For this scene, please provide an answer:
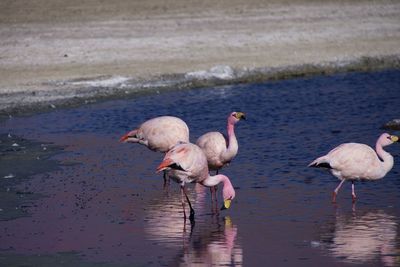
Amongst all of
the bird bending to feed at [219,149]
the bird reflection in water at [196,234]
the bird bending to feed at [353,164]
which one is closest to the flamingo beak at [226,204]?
the bird reflection in water at [196,234]

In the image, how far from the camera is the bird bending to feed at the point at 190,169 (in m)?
9.84

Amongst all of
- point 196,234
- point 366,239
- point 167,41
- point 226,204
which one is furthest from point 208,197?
point 167,41

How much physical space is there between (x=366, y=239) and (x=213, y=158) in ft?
9.72

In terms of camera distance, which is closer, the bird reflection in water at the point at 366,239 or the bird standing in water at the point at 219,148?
the bird reflection in water at the point at 366,239

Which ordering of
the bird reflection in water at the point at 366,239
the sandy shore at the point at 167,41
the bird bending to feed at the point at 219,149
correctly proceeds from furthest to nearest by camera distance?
the sandy shore at the point at 167,41, the bird bending to feed at the point at 219,149, the bird reflection in water at the point at 366,239

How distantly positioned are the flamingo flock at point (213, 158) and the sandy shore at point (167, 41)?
4.76m

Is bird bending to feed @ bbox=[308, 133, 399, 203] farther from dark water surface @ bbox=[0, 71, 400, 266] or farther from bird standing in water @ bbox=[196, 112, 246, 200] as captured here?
bird standing in water @ bbox=[196, 112, 246, 200]

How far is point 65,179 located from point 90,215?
1.75 metres

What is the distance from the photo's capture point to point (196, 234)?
9.23m

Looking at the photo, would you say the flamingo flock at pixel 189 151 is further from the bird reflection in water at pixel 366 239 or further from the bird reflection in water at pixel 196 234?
the bird reflection in water at pixel 366 239

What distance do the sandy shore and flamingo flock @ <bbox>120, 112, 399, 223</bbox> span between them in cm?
476

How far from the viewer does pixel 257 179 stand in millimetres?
11625

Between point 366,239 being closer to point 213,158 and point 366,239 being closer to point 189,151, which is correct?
point 189,151

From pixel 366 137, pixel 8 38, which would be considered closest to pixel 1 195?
pixel 366 137
